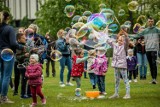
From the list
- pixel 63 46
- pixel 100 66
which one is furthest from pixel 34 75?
pixel 63 46

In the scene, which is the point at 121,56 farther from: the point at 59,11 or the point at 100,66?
the point at 59,11

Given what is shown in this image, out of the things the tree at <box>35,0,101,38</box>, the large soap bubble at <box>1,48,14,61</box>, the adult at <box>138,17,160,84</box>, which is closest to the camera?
the large soap bubble at <box>1,48,14,61</box>

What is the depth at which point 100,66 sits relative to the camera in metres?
14.2

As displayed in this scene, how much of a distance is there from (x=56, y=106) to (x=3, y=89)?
1650mm

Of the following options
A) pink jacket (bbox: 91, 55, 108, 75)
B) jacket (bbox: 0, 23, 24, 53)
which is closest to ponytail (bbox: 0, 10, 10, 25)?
jacket (bbox: 0, 23, 24, 53)

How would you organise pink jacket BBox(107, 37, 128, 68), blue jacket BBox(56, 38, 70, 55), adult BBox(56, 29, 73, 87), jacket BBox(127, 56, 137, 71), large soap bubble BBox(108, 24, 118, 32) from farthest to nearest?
jacket BBox(127, 56, 137, 71)
blue jacket BBox(56, 38, 70, 55)
adult BBox(56, 29, 73, 87)
large soap bubble BBox(108, 24, 118, 32)
pink jacket BBox(107, 37, 128, 68)

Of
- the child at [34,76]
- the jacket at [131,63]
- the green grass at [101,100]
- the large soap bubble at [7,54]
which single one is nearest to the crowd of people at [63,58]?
the child at [34,76]

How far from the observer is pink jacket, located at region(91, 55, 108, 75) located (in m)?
14.1

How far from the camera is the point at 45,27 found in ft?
171

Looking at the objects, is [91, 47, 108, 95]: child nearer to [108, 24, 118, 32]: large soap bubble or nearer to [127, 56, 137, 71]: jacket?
[108, 24, 118, 32]: large soap bubble

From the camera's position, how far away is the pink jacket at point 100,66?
14.1 meters

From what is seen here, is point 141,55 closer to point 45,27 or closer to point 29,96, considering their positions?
point 29,96

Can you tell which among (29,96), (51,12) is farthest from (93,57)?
(51,12)

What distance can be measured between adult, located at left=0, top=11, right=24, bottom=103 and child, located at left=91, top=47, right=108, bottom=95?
2.71 meters
